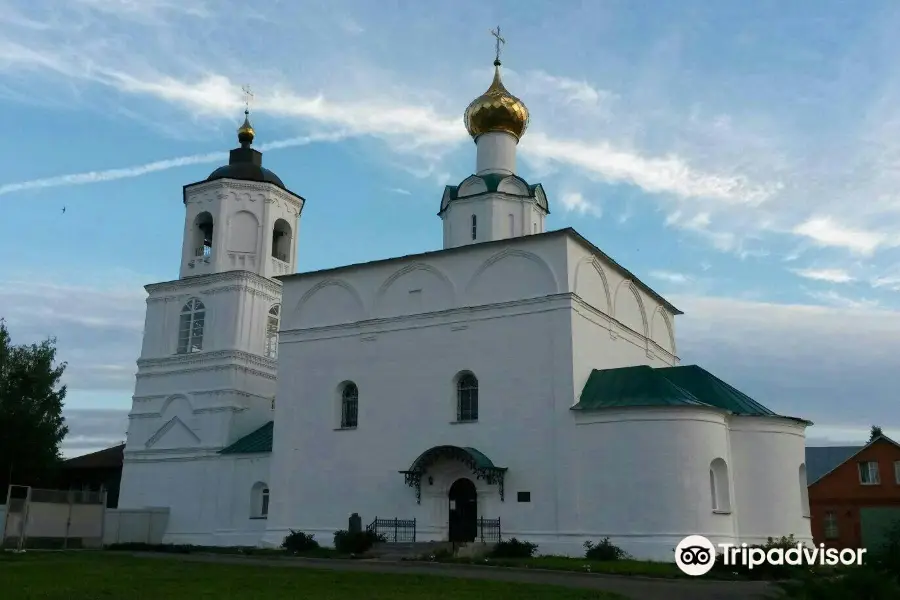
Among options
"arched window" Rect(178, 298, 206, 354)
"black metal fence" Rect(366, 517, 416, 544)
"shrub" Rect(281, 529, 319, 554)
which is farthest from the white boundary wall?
"black metal fence" Rect(366, 517, 416, 544)

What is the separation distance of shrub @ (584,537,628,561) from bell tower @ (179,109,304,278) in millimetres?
15166

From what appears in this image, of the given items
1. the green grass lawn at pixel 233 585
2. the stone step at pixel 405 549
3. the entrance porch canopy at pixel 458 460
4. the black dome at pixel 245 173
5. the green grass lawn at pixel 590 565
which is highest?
the black dome at pixel 245 173

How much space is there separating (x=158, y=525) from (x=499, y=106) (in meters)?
17.0

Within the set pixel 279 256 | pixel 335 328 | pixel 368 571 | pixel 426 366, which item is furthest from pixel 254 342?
pixel 368 571

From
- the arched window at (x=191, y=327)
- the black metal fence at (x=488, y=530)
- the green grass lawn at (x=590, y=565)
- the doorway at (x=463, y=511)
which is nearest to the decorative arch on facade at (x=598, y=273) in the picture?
the doorway at (x=463, y=511)

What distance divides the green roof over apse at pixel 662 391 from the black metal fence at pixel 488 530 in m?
3.33

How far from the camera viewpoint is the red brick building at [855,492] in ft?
112

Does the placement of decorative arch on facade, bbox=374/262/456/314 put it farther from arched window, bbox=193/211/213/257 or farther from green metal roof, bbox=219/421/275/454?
arched window, bbox=193/211/213/257

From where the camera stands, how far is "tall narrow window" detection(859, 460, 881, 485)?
114ft

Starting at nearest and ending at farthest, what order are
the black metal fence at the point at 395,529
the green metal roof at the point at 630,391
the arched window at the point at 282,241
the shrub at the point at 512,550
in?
the shrub at the point at 512,550 < the green metal roof at the point at 630,391 < the black metal fence at the point at 395,529 < the arched window at the point at 282,241

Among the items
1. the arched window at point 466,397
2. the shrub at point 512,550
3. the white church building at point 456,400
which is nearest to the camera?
the shrub at point 512,550

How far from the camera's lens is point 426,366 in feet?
72.8

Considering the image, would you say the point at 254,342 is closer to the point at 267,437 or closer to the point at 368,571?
the point at 267,437

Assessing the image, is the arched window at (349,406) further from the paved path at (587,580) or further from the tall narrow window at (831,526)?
the tall narrow window at (831,526)
